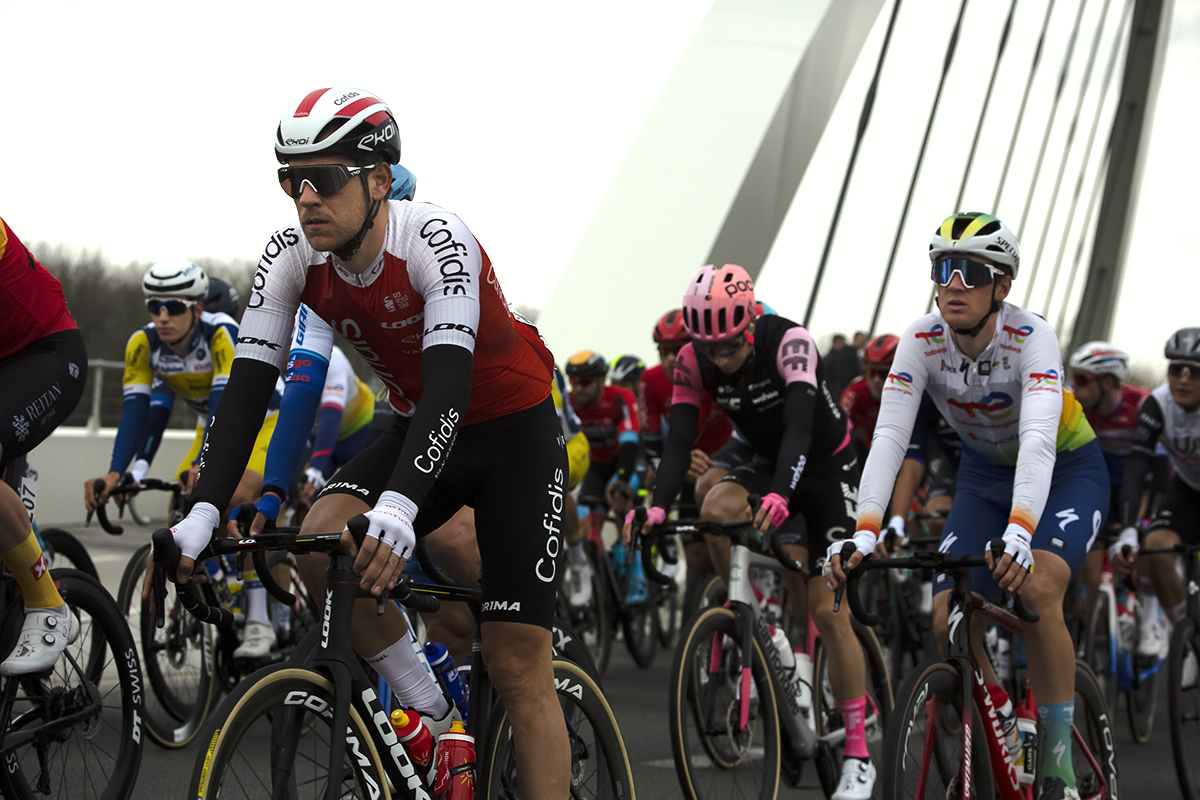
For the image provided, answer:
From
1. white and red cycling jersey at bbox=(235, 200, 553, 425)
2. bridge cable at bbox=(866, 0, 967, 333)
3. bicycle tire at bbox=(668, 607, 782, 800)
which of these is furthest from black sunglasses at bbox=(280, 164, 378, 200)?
bridge cable at bbox=(866, 0, 967, 333)

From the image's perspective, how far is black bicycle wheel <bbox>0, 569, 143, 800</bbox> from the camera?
3.32 meters

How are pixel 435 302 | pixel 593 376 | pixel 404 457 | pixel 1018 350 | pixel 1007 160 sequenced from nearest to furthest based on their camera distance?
pixel 404 457 → pixel 435 302 → pixel 1018 350 → pixel 593 376 → pixel 1007 160

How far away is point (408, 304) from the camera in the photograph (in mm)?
2641

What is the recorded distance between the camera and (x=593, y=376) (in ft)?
27.3

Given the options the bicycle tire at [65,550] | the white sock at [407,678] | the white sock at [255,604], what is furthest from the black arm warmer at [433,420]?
the white sock at [255,604]

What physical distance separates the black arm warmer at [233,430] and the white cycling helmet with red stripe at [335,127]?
1.59ft

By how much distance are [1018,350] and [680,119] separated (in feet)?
41.5

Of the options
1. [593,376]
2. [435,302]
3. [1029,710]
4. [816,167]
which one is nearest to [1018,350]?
[1029,710]

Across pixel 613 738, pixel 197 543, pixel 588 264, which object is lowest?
pixel 613 738

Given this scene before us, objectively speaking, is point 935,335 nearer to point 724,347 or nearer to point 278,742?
point 724,347

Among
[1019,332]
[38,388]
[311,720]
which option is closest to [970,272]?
[1019,332]

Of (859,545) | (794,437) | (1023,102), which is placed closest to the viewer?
(859,545)

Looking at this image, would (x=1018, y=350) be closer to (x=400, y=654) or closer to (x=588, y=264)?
(x=400, y=654)

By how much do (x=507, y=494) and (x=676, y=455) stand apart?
1898 millimetres
